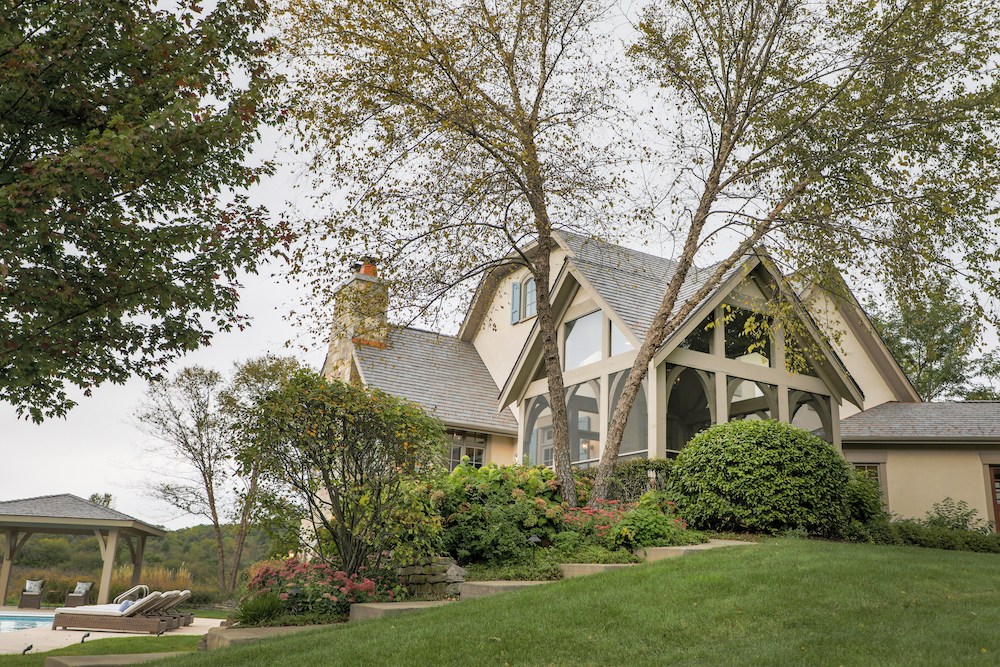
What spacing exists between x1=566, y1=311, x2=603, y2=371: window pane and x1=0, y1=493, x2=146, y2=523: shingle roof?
1352cm

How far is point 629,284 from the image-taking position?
52.7ft

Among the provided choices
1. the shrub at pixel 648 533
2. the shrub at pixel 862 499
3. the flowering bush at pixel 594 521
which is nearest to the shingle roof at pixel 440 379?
the flowering bush at pixel 594 521

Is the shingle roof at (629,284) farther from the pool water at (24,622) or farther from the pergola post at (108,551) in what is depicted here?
the pergola post at (108,551)

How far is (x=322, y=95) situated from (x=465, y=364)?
11.0 m

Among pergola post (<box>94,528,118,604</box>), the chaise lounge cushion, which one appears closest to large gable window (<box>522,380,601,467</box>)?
the chaise lounge cushion

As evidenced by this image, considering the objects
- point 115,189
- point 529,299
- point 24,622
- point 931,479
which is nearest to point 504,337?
point 529,299

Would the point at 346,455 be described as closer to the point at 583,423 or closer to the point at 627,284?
the point at 627,284

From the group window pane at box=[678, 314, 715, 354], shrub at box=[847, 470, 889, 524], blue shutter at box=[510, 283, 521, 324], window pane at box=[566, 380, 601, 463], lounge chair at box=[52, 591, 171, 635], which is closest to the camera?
shrub at box=[847, 470, 889, 524]

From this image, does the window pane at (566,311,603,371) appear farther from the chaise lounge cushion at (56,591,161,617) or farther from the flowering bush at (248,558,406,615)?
the chaise lounge cushion at (56,591,161,617)

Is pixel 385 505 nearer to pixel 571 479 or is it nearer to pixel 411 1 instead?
pixel 571 479

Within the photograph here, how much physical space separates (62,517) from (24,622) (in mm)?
3628

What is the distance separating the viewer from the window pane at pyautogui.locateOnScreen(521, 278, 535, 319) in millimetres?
20475

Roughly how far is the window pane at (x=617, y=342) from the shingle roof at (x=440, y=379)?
Answer: 421 cm

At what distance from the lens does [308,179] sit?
37.2ft
